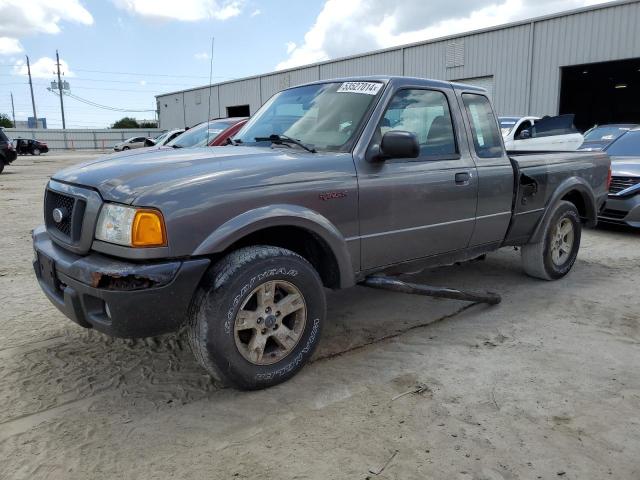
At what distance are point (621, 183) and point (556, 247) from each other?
3.35 m

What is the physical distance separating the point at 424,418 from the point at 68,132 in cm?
5975

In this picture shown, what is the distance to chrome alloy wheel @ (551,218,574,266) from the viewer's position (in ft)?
17.3

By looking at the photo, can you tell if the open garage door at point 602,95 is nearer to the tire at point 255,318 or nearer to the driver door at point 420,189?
the driver door at point 420,189

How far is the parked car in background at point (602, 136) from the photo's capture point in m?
9.53

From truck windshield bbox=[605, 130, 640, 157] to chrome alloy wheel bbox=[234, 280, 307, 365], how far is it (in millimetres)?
7832

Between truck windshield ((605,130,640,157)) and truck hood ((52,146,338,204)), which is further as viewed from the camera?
truck windshield ((605,130,640,157))

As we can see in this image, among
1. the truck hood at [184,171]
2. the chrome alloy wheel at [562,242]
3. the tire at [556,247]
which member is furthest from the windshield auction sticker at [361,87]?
the chrome alloy wheel at [562,242]

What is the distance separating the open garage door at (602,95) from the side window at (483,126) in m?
20.5

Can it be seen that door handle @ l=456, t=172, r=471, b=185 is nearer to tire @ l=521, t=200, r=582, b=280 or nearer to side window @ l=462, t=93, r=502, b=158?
side window @ l=462, t=93, r=502, b=158

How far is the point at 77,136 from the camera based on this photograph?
55.1m

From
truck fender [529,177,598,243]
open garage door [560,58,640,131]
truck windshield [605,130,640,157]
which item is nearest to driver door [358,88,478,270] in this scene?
truck fender [529,177,598,243]

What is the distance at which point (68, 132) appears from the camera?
2152 inches

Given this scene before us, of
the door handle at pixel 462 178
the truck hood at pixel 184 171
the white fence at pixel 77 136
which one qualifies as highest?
the white fence at pixel 77 136

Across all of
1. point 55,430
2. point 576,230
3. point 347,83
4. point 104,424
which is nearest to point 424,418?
point 104,424
